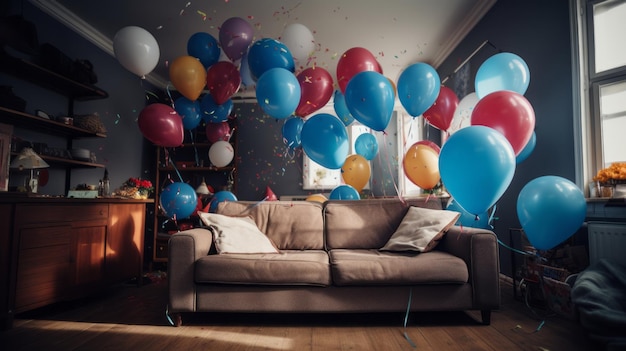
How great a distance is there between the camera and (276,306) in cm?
193

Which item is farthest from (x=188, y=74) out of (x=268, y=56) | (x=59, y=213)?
(x=59, y=213)

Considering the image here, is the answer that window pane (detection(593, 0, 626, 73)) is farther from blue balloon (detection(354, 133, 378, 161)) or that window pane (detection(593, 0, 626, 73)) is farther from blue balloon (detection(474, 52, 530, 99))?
blue balloon (detection(354, 133, 378, 161))

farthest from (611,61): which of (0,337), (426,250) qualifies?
(0,337)

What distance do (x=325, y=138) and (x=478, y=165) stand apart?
1097 mm

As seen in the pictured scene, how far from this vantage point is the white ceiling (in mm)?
3229

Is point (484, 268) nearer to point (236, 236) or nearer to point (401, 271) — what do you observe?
point (401, 271)

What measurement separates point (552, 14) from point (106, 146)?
14.3 feet

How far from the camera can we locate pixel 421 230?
220 centimetres

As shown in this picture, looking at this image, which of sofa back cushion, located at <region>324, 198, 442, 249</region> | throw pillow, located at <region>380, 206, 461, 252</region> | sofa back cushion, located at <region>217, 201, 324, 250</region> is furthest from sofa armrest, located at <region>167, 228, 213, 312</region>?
throw pillow, located at <region>380, 206, 461, 252</region>

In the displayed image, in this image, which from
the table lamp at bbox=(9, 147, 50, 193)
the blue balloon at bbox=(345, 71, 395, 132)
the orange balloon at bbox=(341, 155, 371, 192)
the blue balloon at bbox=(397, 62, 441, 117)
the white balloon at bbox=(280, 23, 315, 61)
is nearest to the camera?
the blue balloon at bbox=(345, 71, 395, 132)

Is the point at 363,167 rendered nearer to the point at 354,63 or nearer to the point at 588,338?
the point at 354,63

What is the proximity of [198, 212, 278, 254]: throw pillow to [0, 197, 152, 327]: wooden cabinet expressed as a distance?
3.06ft

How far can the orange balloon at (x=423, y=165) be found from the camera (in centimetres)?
248

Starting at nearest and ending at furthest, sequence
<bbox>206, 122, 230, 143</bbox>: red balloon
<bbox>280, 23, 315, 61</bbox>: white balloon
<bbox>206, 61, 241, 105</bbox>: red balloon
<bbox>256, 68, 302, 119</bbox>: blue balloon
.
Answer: <bbox>256, 68, 302, 119</bbox>: blue balloon
<bbox>206, 61, 241, 105</bbox>: red balloon
<bbox>280, 23, 315, 61</bbox>: white balloon
<bbox>206, 122, 230, 143</bbox>: red balloon
